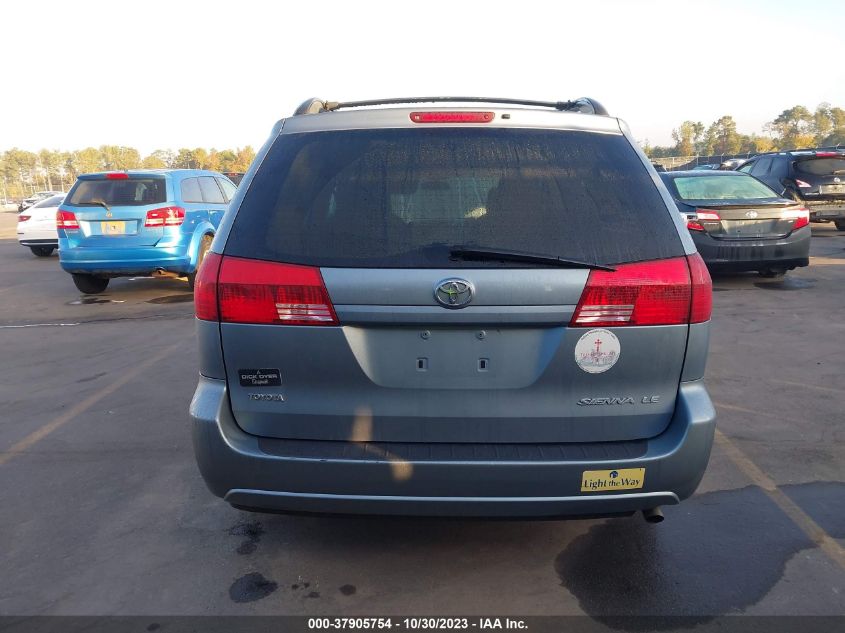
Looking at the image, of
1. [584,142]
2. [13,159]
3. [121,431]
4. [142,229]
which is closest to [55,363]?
[121,431]

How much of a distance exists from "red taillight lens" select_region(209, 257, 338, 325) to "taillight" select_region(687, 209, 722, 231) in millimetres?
7999

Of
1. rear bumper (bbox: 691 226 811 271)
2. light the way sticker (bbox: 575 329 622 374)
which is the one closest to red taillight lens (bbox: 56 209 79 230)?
rear bumper (bbox: 691 226 811 271)

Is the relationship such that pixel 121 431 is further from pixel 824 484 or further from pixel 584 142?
pixel 824 484

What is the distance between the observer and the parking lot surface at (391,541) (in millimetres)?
2771

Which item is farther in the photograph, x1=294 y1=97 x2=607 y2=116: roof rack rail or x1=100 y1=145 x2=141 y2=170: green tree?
x1=100 y1=145 x2=141 y2=170: green tree

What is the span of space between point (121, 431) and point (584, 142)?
3.73 m

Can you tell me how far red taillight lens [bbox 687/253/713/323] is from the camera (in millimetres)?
2537

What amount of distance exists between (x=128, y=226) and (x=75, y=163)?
329ft

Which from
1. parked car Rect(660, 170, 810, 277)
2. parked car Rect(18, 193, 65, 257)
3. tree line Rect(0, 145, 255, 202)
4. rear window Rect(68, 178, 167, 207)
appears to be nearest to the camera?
parked car Rect(660, 170, 810, 277)

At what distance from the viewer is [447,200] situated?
2.55m

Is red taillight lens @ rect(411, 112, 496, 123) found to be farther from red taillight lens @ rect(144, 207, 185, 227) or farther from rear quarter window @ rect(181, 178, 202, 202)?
rear quarter window @ rect(181, 178, 202, 202)

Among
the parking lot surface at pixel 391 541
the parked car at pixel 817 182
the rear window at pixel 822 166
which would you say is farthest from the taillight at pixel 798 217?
the rear window at pixel 822 166

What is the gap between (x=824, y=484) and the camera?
373 centimetres

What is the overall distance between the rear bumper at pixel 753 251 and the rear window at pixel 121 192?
7.68 m
